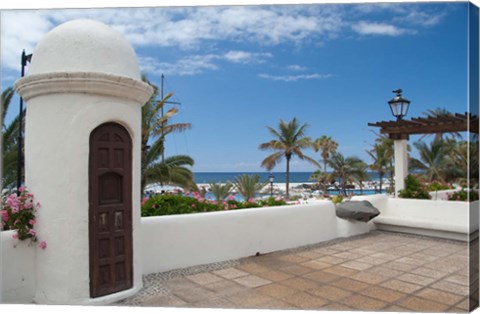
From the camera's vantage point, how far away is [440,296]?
4.20 m

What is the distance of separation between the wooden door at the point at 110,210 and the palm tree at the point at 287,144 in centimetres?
2214

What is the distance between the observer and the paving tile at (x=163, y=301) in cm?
402

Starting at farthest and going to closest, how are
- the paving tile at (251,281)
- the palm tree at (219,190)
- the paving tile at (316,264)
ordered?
the palm tree at (219,190), the paving tile at (316,264), the paving tile at (251,281)

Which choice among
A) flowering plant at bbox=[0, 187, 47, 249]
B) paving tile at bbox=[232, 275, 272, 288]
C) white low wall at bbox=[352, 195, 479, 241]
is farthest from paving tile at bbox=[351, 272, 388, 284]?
flowering plant at bbox=[0, 187, 47, 249]

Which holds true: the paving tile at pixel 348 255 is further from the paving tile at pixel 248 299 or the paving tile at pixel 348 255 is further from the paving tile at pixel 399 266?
the paving tile at pixel 248 299

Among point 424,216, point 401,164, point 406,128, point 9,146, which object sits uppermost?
point 406,128

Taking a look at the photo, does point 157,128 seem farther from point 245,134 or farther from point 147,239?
point 245,134

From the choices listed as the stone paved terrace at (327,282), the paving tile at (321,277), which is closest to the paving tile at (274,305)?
Result: the stone paved terrace at (327,282)

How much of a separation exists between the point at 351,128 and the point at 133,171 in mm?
33141

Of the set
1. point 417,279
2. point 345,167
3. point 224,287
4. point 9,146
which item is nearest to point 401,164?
point 417,279

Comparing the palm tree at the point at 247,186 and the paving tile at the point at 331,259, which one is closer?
the paving tile at the point at 331,259

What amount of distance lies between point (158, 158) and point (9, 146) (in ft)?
14.9

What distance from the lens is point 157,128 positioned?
43.4 feet

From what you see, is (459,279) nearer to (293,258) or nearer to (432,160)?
(293,258)
